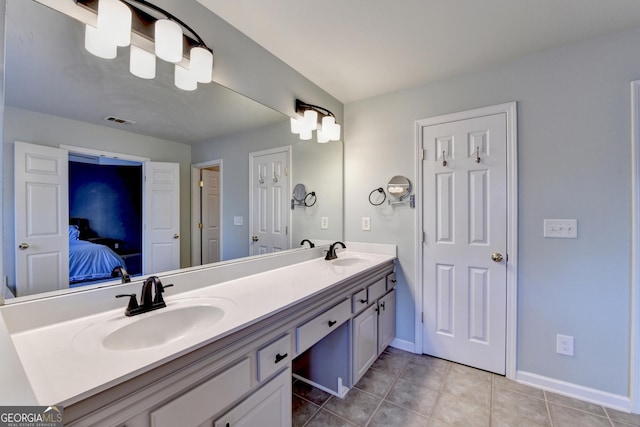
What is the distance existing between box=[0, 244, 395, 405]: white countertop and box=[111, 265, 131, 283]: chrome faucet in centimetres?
9

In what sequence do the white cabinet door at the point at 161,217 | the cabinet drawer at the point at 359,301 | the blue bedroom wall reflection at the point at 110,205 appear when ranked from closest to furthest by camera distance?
the blue bedroom wall reflection at the point at 110,205 < the white cabinet door at the point at 161,217 < the cabinet drawer at the point at 359,301

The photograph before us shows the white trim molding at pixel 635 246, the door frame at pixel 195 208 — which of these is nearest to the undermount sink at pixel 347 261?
the door frame at pixel 195 208

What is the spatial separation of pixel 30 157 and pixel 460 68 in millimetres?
2480

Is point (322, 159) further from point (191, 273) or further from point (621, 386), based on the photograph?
point (621, 386)

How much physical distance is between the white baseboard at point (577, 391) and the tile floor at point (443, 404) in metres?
0.04

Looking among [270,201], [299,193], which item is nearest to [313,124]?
[299,193]

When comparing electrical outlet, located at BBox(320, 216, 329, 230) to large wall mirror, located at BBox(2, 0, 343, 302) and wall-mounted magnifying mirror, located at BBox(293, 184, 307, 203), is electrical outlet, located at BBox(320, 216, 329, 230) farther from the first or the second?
large wall mirror, located at BBox(2, 0, 343, 302)

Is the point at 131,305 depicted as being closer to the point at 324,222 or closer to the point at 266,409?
the point at 266,409

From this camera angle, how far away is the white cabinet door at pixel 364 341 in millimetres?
1749

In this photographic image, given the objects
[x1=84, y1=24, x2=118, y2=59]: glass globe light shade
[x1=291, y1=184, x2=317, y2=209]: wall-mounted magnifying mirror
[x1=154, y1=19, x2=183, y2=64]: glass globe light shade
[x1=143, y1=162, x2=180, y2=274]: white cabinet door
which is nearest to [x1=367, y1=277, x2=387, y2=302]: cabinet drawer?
[x1=291, y1=184, x2=317, y2=209]: wall-mounted magnifying mirror

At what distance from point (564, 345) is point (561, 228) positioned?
2.52 ft

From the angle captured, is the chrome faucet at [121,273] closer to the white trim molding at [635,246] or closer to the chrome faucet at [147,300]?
the chrome faucet at [147,300]

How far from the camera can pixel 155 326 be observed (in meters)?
1.05

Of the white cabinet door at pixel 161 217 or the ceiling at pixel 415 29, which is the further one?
the ceiling at pixel 415 29
